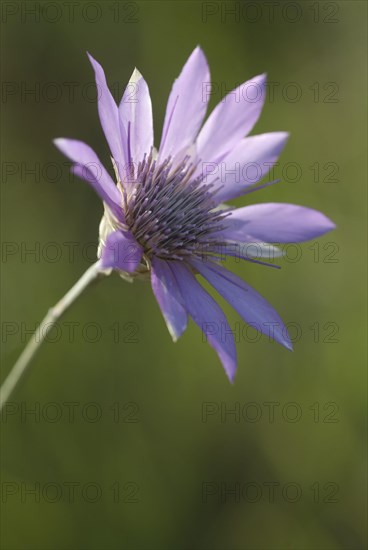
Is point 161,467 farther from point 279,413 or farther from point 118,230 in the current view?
point 118,230

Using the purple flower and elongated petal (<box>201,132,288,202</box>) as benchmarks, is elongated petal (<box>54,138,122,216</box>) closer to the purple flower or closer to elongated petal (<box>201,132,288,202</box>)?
the purple flower

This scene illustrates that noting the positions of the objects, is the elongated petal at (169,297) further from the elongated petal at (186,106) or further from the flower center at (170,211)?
the elongated petal at (186,106)

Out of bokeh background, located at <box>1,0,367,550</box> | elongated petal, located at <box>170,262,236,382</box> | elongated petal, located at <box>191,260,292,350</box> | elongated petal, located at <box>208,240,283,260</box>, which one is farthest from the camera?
bokeh background, located at <box>1,0,367,550</box>

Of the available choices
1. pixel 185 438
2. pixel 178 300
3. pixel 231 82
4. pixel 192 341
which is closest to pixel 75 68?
pixel 231 82

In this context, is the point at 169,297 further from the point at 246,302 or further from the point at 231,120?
the point at 231,120

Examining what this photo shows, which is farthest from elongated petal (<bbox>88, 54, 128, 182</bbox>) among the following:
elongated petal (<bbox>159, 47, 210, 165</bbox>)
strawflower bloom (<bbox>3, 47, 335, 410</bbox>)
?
elongated petal (<bbox>159, 47, 210, 165</bbox>)

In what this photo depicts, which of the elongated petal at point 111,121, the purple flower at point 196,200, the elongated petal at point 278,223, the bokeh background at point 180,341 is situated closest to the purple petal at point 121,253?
the purple flower at point 196,200

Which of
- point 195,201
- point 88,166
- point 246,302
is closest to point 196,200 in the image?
point 195,201
